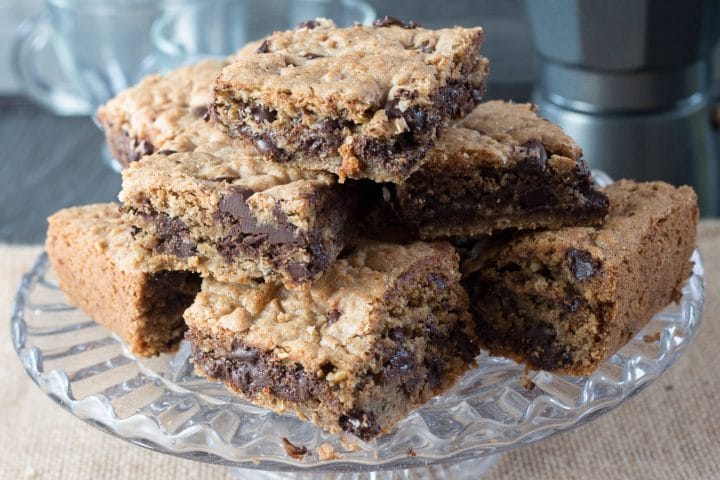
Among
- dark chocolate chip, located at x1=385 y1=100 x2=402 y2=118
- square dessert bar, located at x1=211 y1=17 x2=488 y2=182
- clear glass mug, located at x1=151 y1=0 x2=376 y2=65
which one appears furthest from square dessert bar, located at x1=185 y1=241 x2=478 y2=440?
clear glass mug, located at x1=151 y1=0 x2=376 y2=65

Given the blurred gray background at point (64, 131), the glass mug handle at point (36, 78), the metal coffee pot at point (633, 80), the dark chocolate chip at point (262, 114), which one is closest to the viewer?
the dark chocolate chip at point (262, 114)

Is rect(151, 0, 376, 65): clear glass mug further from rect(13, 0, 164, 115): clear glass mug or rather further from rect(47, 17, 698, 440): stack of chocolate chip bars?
rect(47, 17, 698, 440): stack of chocolate chip bars

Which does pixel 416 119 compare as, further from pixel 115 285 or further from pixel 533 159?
pixel 115 285

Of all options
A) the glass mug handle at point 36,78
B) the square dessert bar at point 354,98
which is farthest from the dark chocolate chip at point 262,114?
the glass mug handle at point 36,78

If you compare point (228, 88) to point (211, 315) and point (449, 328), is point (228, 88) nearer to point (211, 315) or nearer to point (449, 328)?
Result: point (211, 315)

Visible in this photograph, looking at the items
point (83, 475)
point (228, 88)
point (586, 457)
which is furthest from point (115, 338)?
point (586, 457)

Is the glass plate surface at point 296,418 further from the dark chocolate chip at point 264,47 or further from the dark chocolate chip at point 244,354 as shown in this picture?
the dark chocolate chip at point 264,47

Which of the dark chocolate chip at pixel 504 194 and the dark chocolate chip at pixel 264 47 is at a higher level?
the dark chocolate chip at pixel 264 47
